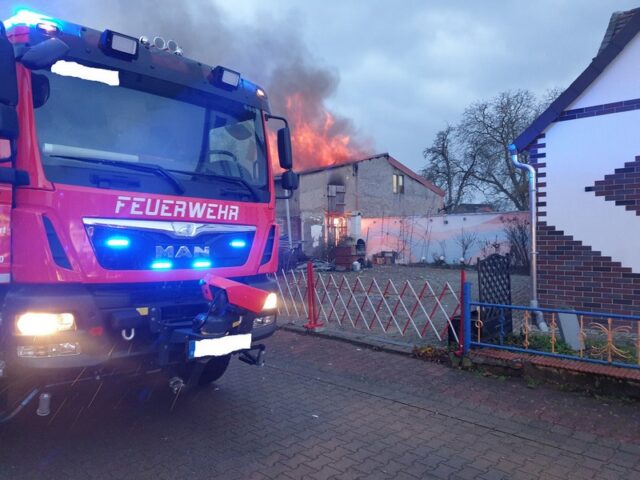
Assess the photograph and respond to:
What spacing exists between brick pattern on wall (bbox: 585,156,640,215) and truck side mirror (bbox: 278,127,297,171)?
182 inches

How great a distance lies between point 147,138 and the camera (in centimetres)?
380

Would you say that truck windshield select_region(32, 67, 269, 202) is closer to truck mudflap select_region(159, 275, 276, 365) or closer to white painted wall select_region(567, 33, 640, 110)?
truck mudflap select_region(159, 275, 276, 365)

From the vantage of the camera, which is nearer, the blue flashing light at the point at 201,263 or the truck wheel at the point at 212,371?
the blue flashing light at the point at 201,263

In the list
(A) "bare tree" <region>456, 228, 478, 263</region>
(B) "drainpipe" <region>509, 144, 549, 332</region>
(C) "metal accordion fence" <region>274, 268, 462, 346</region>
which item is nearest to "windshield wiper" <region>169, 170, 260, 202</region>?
(C) "metal accordion fence" <region>274, 268, 462, 346</region>

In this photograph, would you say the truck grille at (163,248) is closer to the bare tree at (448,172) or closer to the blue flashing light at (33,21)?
the blue flashing light at (33,21)

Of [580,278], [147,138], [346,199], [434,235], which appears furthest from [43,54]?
[346,199]

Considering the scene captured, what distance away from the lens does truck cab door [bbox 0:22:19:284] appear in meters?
2.91

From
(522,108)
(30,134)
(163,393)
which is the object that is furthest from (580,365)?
(522,108)

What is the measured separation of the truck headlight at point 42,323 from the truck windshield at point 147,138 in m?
0.88

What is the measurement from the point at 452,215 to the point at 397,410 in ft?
58.5

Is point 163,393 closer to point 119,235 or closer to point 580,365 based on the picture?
point 119,235

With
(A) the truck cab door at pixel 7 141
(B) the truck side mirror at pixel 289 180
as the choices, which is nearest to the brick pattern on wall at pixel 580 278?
(B) the truck side mirror at pixel 289 180

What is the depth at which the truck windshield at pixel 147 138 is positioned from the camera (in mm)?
3291

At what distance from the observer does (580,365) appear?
4.95 metres
